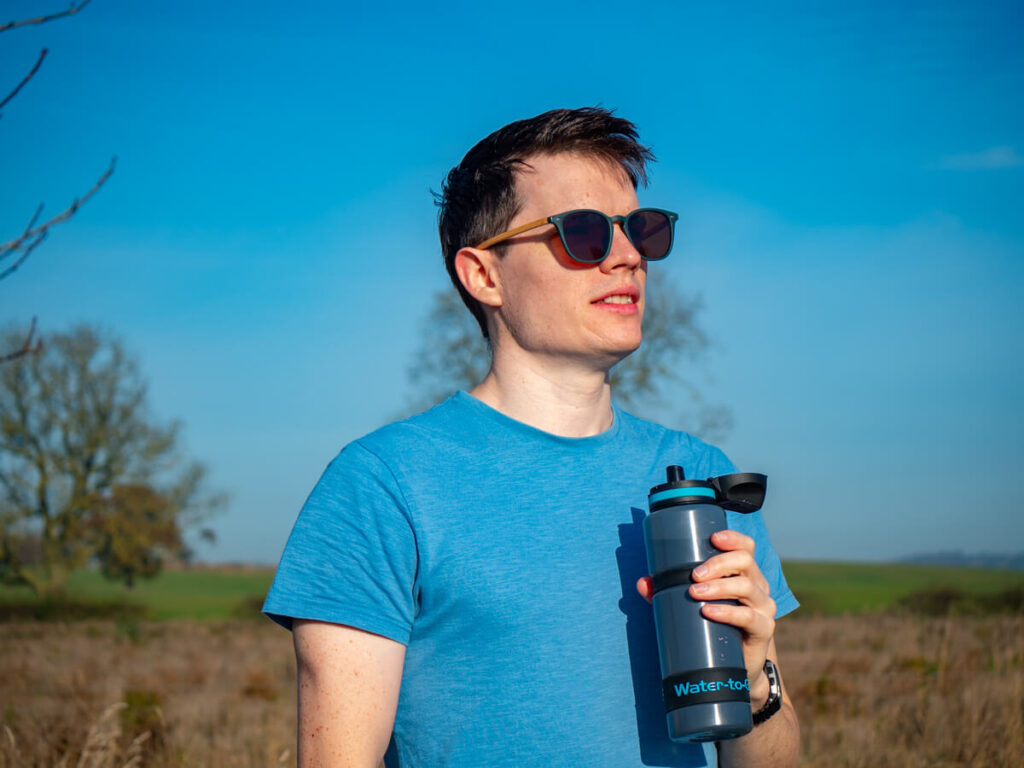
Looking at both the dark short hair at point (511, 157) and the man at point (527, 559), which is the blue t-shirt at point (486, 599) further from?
the dark short hair at point (511, 157)

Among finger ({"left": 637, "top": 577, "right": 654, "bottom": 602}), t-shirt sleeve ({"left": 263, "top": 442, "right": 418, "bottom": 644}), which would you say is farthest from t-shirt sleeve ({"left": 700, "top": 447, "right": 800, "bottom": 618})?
t-shirt sleeve ({"left": 263, "top": 442, "right": 418, "bottom": 644})

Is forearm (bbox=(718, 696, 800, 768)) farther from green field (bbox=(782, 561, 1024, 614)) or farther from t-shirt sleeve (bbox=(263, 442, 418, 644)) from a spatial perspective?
green field (bbox=(782, 561, 1024, 614))

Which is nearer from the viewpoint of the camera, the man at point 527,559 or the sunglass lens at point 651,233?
the man at point 527,559

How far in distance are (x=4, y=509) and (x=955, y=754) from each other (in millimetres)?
31611

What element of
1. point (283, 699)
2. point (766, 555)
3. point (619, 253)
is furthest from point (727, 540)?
point (283, 699)

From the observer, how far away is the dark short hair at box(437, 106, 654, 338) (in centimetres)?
243

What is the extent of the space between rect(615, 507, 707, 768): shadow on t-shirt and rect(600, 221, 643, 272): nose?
26.4 inches

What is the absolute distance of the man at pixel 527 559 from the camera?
1.87m

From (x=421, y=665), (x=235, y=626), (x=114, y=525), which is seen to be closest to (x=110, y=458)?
(x=114, y=525)

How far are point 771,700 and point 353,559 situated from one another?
1014 millimetres

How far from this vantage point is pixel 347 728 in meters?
1.83

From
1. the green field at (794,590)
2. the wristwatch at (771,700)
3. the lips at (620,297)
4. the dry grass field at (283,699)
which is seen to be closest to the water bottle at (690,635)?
the wristwatch at (771,700)

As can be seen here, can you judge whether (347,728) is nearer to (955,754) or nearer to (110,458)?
(955,754)

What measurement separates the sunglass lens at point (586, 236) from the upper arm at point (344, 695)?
1043 millimetres
